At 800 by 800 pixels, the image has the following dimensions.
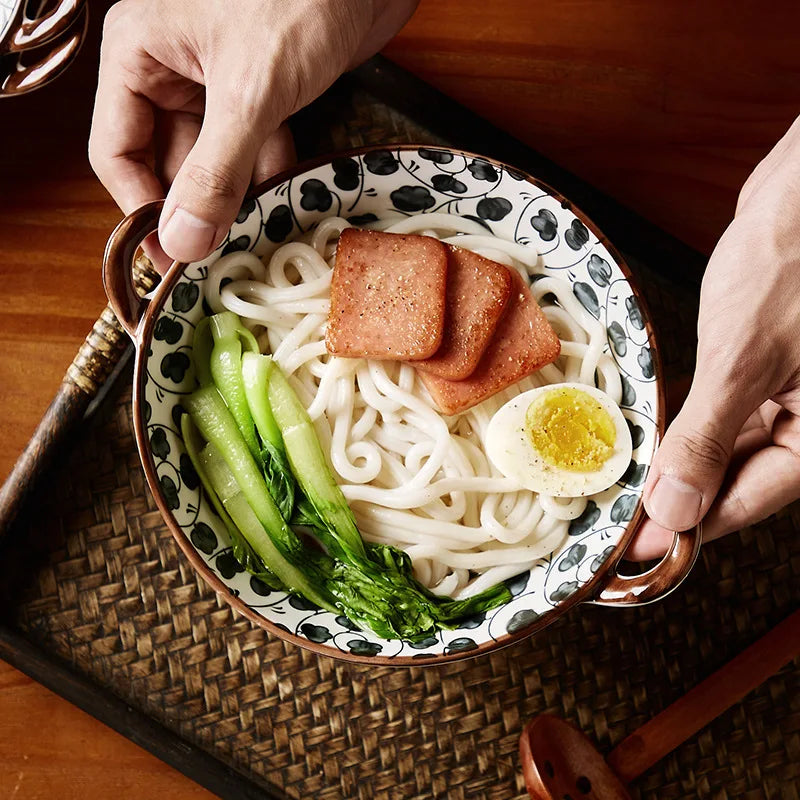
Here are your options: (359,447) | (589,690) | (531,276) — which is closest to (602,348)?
(531,276)

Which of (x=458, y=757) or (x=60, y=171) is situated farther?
(x=60, y=171)

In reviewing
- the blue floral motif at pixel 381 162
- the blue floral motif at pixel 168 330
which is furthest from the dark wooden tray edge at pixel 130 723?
the blue floral motif at pixel 381 162

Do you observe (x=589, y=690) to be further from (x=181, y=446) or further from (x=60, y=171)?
(x=60, y=171)

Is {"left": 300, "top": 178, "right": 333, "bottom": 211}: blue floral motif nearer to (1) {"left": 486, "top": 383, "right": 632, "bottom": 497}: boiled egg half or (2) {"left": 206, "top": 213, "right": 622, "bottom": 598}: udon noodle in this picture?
(2) {"left": 206, "top": 213, "right": 622, "bottom": 598}: udon noodle

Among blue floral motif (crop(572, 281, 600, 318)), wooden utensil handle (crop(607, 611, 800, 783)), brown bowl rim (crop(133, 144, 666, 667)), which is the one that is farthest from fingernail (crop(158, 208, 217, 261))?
wooden utensil handle (crop(607, 611, 800, 783))

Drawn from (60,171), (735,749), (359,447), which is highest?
(60,171)

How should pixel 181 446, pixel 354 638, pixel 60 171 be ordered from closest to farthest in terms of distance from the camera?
pixel 354 638 < pixel 181 446 < pixel 60 171
